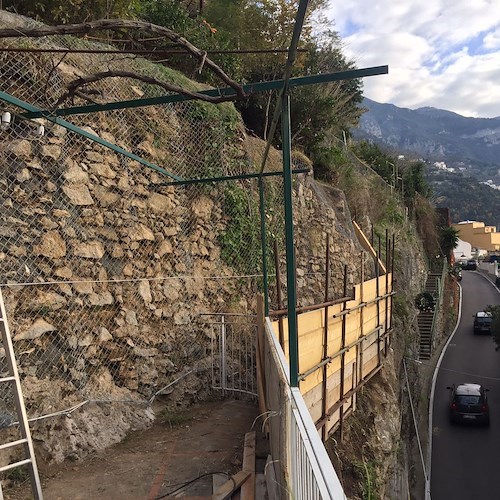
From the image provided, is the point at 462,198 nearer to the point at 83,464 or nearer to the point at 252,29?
the point at 252,29

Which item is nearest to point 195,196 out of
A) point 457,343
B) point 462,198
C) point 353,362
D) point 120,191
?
point 120,191

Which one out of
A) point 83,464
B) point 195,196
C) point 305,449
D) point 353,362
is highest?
point 195,196

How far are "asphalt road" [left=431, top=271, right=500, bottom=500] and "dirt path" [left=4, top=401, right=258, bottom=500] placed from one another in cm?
1140

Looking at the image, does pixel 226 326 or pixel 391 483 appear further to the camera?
pixel 391 483

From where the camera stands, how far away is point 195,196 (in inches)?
317

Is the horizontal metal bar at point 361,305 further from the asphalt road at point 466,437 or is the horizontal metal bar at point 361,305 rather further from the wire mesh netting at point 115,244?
the asphalt road at point 466,437

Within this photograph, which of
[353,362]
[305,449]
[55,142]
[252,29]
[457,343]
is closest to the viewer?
[305,449]

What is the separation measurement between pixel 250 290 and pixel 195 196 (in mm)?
1933

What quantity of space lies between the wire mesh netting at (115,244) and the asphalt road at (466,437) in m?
10.4

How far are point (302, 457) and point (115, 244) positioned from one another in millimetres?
4581

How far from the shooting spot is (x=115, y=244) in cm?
638

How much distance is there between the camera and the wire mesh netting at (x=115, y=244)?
5191 millimetres

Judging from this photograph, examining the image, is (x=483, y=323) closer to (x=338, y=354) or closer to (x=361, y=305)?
(x=361, y=305)

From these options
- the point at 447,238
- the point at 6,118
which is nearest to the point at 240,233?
the point at 6,118
